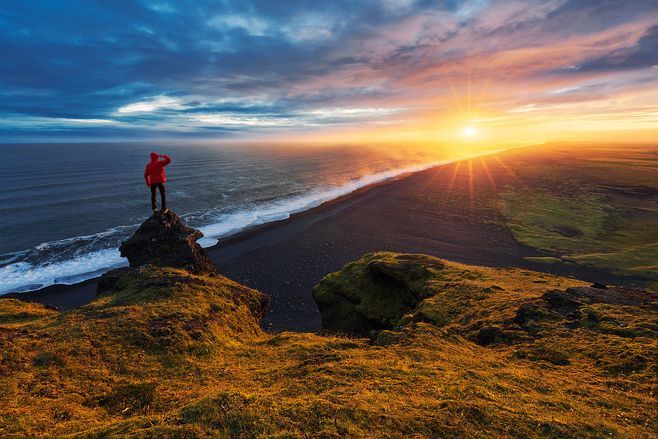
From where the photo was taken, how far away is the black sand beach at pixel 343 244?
3045cm

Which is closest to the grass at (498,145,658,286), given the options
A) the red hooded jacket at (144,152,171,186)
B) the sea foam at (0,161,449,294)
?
the sea foam at (0,161,449,294)

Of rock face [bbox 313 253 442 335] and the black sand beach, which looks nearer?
rock face [bbox 313 253 442 335]

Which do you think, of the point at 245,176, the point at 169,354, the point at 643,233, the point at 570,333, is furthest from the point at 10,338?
the point at 245,176

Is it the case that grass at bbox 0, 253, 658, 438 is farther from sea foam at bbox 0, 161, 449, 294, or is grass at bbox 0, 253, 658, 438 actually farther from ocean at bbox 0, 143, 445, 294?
ocean at bbox 0, 143, 445, 294

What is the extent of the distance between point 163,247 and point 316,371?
576 inches

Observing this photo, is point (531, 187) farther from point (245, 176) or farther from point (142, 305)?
point (142, 305)

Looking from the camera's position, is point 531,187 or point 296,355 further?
point 531,187

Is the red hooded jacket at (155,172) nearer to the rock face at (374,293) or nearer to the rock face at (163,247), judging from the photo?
the rock face at (163,247)

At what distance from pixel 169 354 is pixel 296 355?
172 inches

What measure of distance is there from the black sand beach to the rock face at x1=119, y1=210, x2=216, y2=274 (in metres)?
9.72

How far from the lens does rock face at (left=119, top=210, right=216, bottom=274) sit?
19391mm

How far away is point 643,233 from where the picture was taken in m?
50.5

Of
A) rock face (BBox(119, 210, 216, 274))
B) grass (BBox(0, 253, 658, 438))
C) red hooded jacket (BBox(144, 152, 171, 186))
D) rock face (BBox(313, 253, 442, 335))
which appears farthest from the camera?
rock face (BBox(119, 210, 216, 274))

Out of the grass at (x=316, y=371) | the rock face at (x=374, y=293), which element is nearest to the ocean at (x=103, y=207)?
the grass at (x=316, y=371)
